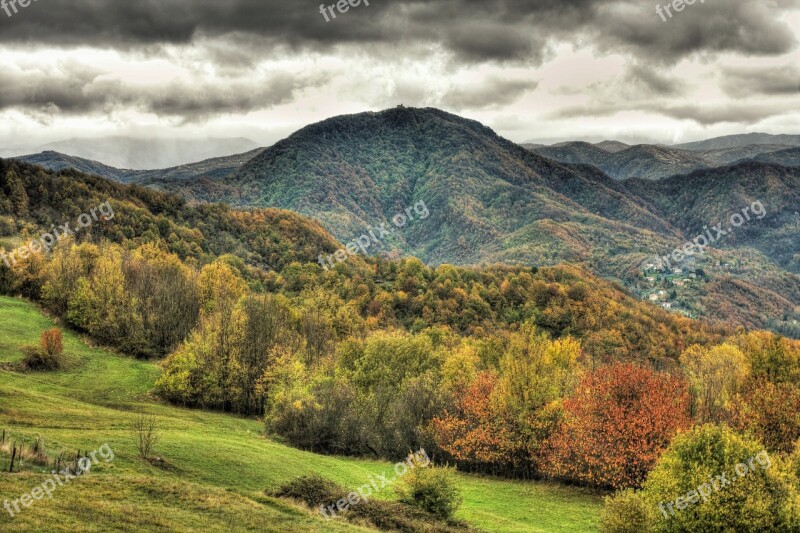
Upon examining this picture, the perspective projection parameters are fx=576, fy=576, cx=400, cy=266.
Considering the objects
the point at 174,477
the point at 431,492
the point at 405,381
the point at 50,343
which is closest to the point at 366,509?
the point at 431,492

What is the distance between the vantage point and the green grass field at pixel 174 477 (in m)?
24.8

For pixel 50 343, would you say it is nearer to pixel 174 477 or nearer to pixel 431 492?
pixel 174 477

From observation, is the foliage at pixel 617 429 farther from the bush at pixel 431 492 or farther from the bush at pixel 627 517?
the bush at pixel 431 492

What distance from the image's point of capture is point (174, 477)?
1289 inches

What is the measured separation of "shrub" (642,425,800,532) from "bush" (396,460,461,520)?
11.5 metres

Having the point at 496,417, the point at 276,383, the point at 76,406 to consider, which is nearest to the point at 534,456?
the point at 496,417

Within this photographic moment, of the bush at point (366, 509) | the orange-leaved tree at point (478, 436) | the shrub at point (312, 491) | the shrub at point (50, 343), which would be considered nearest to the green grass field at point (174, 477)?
the shrub at point (312, 491)

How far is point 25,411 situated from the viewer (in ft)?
134

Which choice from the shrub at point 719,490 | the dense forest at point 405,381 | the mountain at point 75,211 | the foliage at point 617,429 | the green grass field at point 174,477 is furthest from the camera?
the mountain at point 75,211

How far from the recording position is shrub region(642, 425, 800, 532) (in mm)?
31203

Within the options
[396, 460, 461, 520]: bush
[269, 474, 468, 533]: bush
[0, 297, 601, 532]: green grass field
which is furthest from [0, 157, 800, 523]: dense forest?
[269, 474, 468, 533]: bush

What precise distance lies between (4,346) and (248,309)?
2822 cm

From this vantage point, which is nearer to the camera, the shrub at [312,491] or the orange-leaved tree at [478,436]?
the shrub at [312,491]

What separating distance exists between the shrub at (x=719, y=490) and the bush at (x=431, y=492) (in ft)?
37.7
